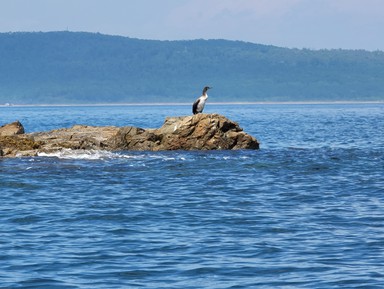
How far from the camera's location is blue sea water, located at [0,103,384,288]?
54.4ft

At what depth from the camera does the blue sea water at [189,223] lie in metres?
16.6

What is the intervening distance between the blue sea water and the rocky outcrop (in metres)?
4.33

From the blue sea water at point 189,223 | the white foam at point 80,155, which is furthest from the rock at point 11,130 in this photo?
the blue sea water at point 189,223

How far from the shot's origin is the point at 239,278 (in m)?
16.3

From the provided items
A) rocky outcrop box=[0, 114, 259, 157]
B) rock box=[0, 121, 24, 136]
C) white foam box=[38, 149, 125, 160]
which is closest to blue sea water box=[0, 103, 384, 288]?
white foam box=[38, 149, 125, 160]

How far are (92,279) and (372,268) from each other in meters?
4.35

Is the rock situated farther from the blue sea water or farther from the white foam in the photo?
the blue sea water

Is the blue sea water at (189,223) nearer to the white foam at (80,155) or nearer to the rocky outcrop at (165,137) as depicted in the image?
the white foam at (80,155)

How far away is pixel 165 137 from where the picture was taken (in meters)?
42.6

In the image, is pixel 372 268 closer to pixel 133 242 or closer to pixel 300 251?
pixel 300 251

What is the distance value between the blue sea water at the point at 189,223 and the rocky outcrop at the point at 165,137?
14.2ft

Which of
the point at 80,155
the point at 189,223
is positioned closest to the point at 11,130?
the point at 80,155

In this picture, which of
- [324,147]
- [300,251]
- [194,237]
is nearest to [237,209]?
[194,237]

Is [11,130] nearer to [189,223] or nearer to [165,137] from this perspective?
[165,137]
